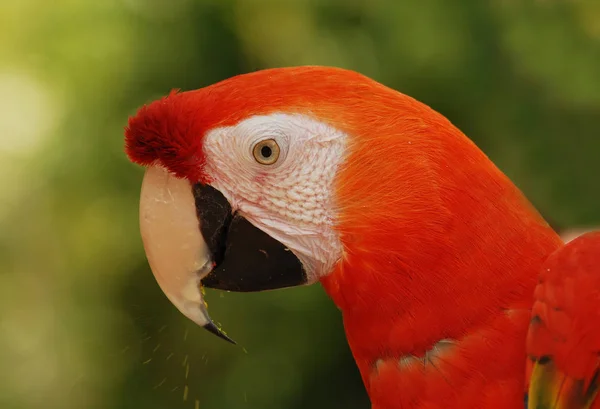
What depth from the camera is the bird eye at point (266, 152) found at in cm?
81

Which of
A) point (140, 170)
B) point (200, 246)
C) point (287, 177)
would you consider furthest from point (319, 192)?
point (140, 170)

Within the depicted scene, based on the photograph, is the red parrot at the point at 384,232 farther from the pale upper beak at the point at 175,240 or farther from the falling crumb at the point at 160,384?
the falling crumb at the point at 160,384

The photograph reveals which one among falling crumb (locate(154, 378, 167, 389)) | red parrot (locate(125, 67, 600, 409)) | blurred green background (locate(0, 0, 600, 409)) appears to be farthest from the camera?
falling crumb (locate(154, 378, 167, 389))

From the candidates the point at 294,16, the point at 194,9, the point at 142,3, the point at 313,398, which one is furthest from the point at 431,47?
the point at 313,398

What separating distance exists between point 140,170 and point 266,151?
1.10 metres

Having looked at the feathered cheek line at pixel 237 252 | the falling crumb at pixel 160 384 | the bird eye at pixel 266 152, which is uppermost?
the bird eye at pixel 266 152

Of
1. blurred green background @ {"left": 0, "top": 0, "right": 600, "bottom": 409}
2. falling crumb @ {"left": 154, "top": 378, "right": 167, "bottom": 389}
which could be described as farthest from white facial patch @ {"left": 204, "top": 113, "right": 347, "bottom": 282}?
falling crumb @ {"left": 154, "top": 378, "right": 167, "bottom": 389}

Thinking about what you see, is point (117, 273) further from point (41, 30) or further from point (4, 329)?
point (41, 30)

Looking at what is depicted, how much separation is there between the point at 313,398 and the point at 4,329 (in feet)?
2.81

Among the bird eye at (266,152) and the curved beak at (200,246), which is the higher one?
the bird eye at (266,152)

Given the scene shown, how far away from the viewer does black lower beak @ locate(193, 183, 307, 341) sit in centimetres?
83

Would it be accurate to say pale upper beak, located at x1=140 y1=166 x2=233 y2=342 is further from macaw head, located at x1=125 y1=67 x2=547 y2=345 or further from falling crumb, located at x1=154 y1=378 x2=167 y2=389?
falling crumb, located at x1=154 y1=378 x2=167 y2=389

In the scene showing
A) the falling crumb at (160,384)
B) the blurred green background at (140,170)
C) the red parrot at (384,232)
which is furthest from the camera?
the falling crumb at (160,384)

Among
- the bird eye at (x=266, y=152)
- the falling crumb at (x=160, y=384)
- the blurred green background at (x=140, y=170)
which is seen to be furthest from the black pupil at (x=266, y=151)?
the falling crumb at (x=160, y=384)
